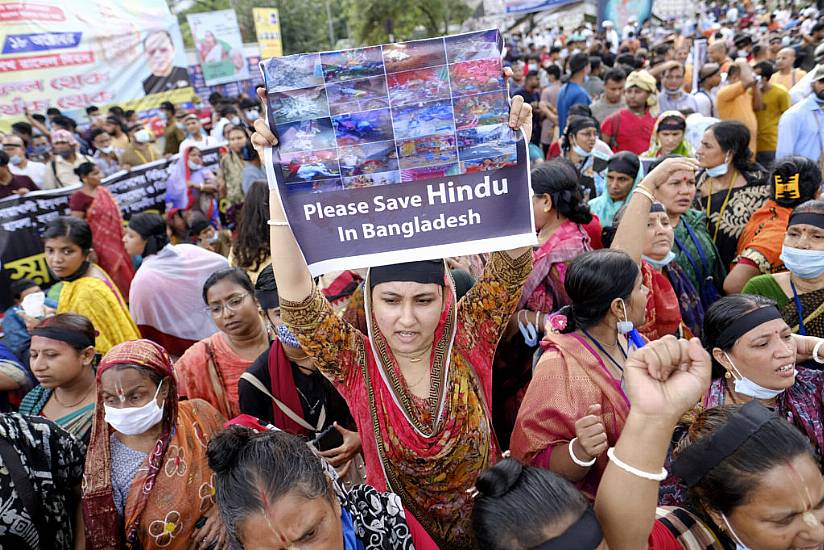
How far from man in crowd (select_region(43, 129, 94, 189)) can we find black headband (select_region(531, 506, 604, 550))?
24.2ft

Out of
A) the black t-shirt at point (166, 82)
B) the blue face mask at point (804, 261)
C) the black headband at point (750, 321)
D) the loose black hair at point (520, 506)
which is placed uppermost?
the black t-shirt at point (166, 82)

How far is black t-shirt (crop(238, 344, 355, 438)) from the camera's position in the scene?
251 centimetres

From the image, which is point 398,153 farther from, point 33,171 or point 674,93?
point 33,171

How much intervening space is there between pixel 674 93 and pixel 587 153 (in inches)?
97.3

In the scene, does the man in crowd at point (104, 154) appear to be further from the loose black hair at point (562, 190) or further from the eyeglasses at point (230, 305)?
the loose black hair at point (562, 190)

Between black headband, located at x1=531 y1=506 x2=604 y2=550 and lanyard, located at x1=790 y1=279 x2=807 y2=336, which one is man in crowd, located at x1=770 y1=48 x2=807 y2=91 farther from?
black headband, located at x1=531 y1=506 x2=604 y2=550

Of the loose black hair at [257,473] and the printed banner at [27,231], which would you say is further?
the printed banner at [27,231]

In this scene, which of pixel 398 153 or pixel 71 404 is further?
pixel 71 404

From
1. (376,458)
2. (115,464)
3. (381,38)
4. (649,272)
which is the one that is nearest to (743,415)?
(376,458)

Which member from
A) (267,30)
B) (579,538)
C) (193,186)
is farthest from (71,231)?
(267,30)

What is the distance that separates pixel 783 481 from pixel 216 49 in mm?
15391

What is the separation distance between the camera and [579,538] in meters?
1.42

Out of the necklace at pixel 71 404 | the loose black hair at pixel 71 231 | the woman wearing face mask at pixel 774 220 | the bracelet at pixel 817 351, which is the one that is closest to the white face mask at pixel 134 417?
the necklace at pixel 71 404

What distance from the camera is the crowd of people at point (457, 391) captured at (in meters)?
1.56
